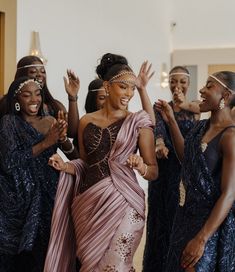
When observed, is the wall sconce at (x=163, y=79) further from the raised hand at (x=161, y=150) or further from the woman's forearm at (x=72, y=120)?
the woman's forearm at (x=72, y=120)

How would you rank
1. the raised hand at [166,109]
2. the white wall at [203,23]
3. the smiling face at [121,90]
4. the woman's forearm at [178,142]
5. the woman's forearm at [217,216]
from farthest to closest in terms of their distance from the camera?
the white wall at [203,23]
the raised hand at [166,109]
the woman's forearm at [178,142]
the smiling face at [121,90]
the woman's forearm at [217,216]

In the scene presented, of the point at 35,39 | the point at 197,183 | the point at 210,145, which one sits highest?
the point at 35,39

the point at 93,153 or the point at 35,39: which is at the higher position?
the point at 35,39

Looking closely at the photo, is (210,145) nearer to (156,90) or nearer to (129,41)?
(129,41)

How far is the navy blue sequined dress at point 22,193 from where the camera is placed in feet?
10.1

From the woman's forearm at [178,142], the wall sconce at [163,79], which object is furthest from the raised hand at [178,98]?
the wall sconce at [163,79]

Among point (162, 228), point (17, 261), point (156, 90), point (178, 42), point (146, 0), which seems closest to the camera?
point (17, 261)

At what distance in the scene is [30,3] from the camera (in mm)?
5422

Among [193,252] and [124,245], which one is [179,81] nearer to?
[124,245]

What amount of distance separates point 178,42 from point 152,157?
27.3ft

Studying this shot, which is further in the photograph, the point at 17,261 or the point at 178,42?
the point at 178,42

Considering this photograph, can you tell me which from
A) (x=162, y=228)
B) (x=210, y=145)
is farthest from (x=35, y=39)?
(x=210, y=145)

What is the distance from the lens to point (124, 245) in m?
2.56

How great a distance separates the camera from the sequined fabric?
2.30 metres
